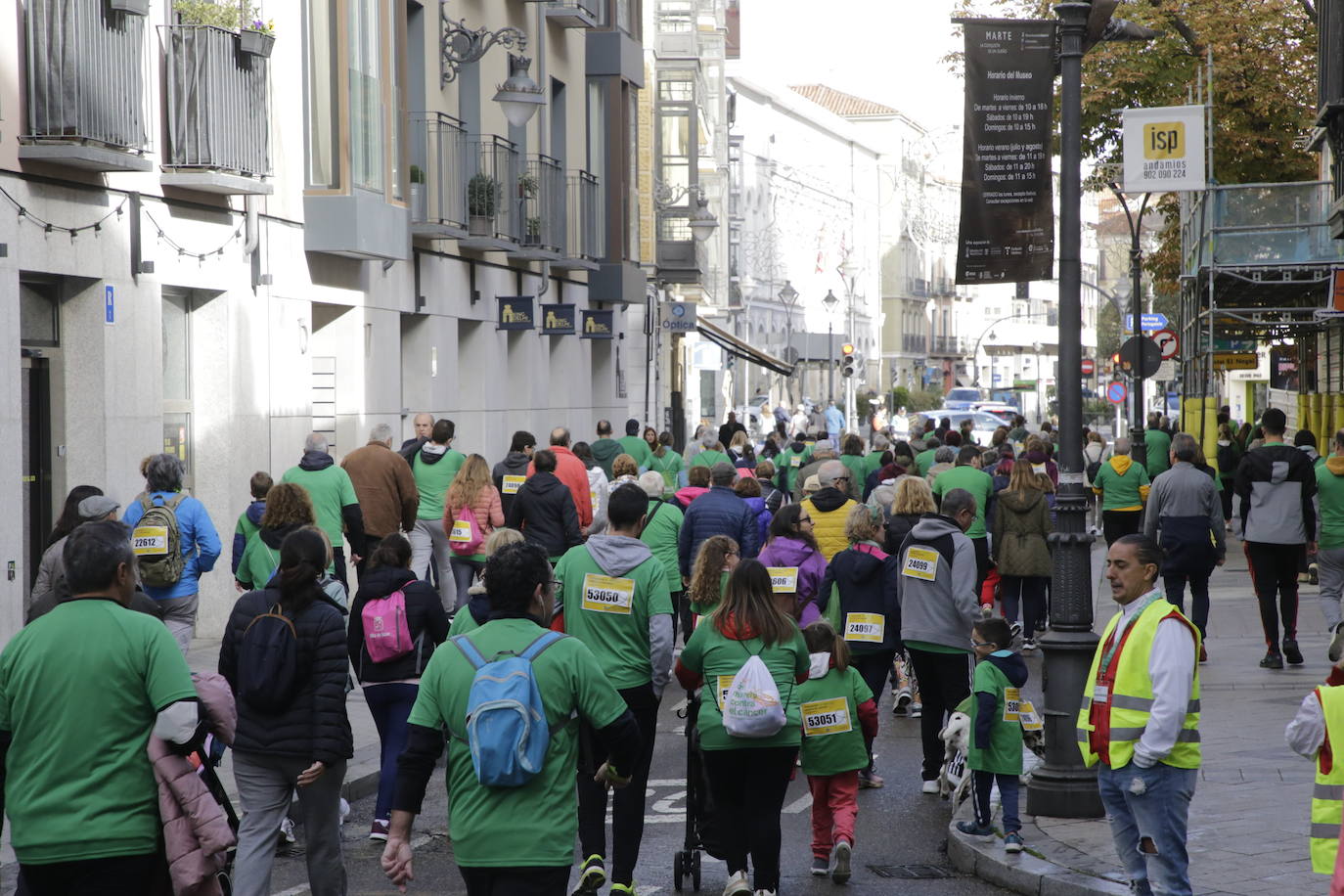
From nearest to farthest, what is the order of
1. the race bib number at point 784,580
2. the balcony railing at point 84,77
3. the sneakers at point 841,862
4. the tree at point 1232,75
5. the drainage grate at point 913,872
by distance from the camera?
1. the sneakers at point 841,862
2. the drainage grate at point 913,872
3. the race bib number at point 784,580
4. the balcony railing at point 84,77
5. the tree at point 1232,75

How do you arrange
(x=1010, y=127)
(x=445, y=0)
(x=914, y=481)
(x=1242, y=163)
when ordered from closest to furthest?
(x=1010, y=127) → (x=914, y=481) → (x=445, y=0) → (x=1242, y=163)

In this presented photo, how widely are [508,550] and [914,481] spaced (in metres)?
6.52

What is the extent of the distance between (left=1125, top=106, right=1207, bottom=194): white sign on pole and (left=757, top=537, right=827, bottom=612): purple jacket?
14613 mm

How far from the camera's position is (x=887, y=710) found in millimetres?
13328

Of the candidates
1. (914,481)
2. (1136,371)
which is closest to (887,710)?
(914,481)

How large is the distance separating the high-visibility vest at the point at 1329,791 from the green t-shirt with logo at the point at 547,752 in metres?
2.17

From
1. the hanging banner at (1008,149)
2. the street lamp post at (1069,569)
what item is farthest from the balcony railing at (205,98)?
the street lamp post at (1069,569)

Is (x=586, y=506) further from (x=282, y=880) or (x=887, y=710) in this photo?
(x=282, y=880)

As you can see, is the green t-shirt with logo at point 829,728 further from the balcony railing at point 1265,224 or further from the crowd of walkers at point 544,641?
the balcony railing at point 1265,224

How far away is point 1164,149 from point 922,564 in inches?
617

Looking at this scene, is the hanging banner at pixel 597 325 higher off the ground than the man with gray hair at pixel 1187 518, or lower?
higher

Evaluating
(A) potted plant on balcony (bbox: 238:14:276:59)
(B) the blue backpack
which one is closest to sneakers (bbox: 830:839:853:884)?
(B) the blue backpack

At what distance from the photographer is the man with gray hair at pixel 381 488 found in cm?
1512

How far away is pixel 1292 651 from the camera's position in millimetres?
14453
